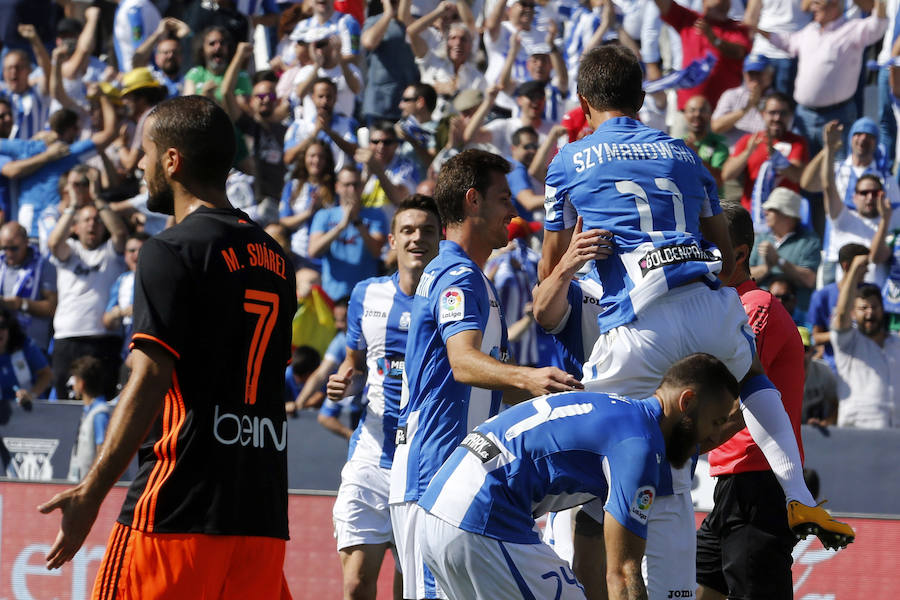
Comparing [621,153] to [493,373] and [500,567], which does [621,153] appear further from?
[500,567]

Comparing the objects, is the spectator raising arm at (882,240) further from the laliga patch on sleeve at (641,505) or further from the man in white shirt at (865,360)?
the laliga patch on sleeve at (641,505)

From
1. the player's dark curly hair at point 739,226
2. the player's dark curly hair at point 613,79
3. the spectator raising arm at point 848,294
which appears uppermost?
the player's dark curly hair at point 613,79

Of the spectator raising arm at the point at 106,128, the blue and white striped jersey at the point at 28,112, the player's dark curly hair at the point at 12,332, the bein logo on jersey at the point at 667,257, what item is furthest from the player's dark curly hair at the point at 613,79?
the blue and white striped jersey at the point at 28,112

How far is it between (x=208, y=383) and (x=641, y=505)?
1.47 m

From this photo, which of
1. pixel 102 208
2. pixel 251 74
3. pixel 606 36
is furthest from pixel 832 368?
pixel 251 74

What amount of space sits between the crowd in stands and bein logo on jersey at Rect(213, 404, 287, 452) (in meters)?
5.01

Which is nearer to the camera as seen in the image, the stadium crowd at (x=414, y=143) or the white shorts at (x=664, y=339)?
the white shorts at (x=664, y=339)

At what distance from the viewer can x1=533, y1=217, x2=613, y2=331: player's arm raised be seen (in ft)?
16.2

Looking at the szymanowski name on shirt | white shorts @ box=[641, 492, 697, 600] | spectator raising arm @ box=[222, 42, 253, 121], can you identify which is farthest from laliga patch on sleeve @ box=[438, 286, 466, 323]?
spectator raising arm @ box=[222, 42, 253, 121]

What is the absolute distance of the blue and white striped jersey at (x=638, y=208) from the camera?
4953 millimetres

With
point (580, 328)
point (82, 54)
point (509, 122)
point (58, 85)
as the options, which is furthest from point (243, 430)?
point (82, 54)

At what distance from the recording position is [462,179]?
561 centimetres

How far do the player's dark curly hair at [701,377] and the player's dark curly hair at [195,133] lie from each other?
5.64ft

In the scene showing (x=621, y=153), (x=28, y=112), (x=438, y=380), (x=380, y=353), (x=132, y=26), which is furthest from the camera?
(x=132, y=26)
